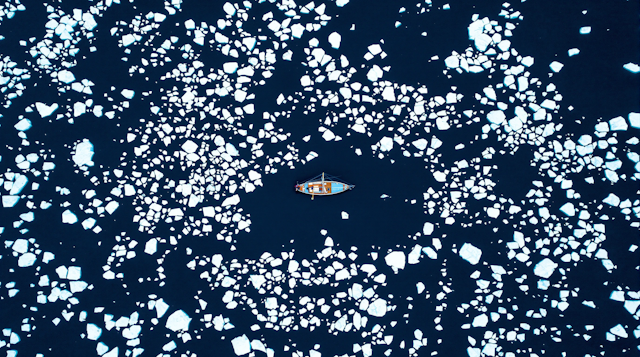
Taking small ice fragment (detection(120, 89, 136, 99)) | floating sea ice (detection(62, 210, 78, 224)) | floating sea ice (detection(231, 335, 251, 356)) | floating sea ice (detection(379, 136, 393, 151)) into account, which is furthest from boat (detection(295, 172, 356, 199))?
floating sea ice (detection(62, 210, 78, 224))

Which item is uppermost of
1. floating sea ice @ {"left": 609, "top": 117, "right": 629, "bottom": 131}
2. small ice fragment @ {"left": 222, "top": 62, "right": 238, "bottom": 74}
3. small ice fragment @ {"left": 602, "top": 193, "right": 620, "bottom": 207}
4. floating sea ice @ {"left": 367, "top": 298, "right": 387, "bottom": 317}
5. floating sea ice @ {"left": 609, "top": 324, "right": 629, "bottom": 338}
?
small ice fragment @ {"left": 222, "top": 62, "right": 238, "bottom": 74}

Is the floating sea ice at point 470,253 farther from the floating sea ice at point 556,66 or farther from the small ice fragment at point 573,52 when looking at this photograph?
the small ice fragment at point 573,52

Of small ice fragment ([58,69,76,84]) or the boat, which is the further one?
small ice fragment ([58,69,76,84])

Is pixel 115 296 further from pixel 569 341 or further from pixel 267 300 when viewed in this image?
pixel 569 341

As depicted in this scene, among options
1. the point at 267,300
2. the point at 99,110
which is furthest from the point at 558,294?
the point at 99,110

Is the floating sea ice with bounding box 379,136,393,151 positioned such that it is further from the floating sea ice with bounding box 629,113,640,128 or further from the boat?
the floating sea ice with bounding box 629,113,640,128

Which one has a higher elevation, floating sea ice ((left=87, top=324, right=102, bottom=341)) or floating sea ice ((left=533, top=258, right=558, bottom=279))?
floating sea ice ((left=533, top=258, right=558, bottom=279))

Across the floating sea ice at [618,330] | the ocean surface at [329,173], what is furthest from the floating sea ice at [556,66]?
the floating sea ice at [618,330]
